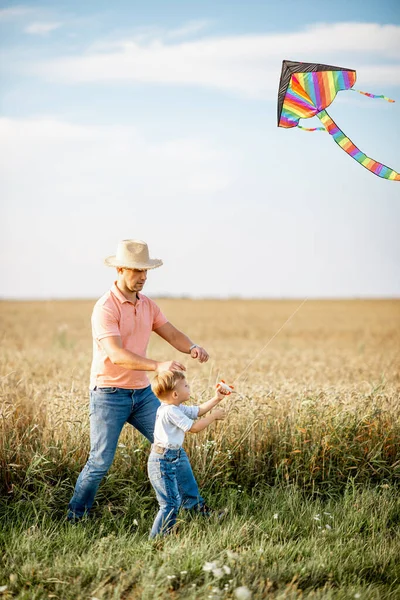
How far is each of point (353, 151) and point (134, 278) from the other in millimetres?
2581

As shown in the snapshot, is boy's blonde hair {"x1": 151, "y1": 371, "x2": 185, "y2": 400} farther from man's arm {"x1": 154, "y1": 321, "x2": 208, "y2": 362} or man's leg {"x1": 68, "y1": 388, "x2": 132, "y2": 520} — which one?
man's arm {"x1": 154, "y1": 321, "x2": 208, "y2": 362}

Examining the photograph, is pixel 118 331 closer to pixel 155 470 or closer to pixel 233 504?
pixel 155 470

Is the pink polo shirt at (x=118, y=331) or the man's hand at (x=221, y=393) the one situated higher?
the pink polo shirt at (x=118, y=331)

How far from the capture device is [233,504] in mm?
5738

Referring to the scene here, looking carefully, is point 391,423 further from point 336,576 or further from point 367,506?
point 336,576

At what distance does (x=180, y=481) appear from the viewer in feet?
17.8

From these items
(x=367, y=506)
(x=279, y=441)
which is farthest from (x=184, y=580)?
(x=279, y=441)

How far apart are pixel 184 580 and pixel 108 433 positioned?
1.44 metres

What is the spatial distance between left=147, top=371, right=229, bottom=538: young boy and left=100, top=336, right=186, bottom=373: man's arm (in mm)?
100

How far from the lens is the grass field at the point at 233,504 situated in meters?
4.33

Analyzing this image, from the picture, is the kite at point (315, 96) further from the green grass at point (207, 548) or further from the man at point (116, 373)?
the green grass at point (207, 548)

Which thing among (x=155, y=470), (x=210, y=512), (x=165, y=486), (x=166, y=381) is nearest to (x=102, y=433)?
(x=155, y=470)

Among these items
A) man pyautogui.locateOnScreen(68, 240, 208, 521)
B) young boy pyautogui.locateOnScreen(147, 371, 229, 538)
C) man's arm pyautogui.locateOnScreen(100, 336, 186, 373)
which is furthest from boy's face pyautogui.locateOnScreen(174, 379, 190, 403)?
man pyautogui.locateOnScreen(68, 240, 208, 521)

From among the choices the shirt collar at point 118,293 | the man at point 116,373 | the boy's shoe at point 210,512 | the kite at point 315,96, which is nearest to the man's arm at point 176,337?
the man at point 116,373
